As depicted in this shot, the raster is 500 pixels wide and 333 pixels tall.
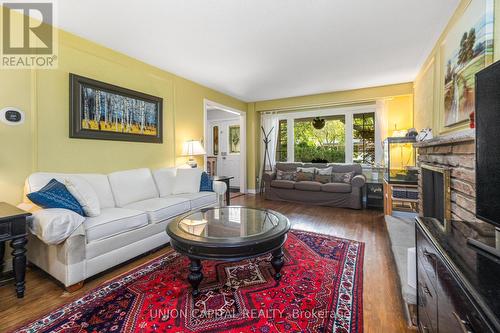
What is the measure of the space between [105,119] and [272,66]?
2.49 meters

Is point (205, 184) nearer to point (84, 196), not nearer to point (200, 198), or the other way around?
point (200, 198)

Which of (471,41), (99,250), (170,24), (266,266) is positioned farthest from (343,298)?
(170,24)

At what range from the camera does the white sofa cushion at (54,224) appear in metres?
1.67

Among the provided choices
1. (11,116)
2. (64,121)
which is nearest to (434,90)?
(64,121)

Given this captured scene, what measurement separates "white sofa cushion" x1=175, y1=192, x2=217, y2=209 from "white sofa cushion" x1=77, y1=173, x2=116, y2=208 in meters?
0.82

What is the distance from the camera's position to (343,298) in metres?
1.68

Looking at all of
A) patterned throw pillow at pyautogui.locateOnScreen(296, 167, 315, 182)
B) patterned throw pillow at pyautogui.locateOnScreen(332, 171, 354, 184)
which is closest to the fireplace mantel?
patterned throw pillow at pyautogui.locateOnScreen(332, 171, 354, 184)

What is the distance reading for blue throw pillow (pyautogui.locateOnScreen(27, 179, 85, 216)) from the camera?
1.90m

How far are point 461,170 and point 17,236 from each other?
3230mm

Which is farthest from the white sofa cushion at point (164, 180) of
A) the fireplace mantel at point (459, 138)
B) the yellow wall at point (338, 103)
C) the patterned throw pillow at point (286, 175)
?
the fireplace mantel at point (459, 138)

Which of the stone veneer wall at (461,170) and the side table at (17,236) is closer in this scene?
the stone veneer wall at (461,170)

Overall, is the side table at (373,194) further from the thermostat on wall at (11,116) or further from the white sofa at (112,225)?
the thermostat on wall at (11,116)

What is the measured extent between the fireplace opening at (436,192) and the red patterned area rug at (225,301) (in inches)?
33.5

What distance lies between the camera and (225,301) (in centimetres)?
164
